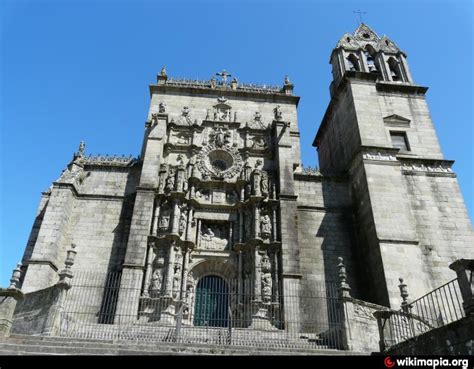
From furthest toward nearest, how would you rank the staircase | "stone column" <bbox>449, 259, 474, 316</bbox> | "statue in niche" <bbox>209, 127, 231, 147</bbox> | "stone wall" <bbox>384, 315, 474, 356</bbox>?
"statue in niche" <bbox>209, 127, 231, 147</bbox>, the staircase, "stone column" <bbox>449, 259, 474, 316</bbox>, "stone wall" <bbox>384, 315, 474, 356</bbox>

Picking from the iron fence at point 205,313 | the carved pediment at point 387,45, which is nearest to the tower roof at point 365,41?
the carved pediment at point 387,45

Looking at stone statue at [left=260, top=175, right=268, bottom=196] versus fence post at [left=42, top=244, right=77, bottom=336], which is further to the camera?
stone statue at [left=260, top=175, right=268, bottom=196]

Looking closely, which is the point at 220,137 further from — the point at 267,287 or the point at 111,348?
the point at 111,348

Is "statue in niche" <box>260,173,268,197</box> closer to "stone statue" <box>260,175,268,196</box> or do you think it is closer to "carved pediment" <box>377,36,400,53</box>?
"stone statue" <box>260,175,268,196</box>

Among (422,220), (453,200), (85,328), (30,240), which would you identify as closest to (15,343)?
(85,328)

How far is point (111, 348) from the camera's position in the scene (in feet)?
29.6

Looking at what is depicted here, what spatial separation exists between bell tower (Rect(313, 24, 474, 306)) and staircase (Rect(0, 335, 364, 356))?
220 inches

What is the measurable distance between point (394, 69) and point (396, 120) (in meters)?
5.23

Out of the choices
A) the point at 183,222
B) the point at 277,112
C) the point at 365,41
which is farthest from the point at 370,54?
the point at 183,222

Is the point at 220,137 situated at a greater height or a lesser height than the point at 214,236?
greater

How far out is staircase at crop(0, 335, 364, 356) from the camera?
28.2 ft

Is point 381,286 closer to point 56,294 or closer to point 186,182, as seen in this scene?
point 186,182

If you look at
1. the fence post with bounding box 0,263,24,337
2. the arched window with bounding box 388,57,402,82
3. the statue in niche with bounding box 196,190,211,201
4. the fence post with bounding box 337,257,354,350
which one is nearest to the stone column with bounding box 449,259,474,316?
the fence post with bounding box 337,257,354,350

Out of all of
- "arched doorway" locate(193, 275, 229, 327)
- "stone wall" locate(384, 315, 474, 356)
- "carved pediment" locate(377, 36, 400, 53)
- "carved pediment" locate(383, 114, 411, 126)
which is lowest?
"stone wall" locate(384, 315, 474, 356)
